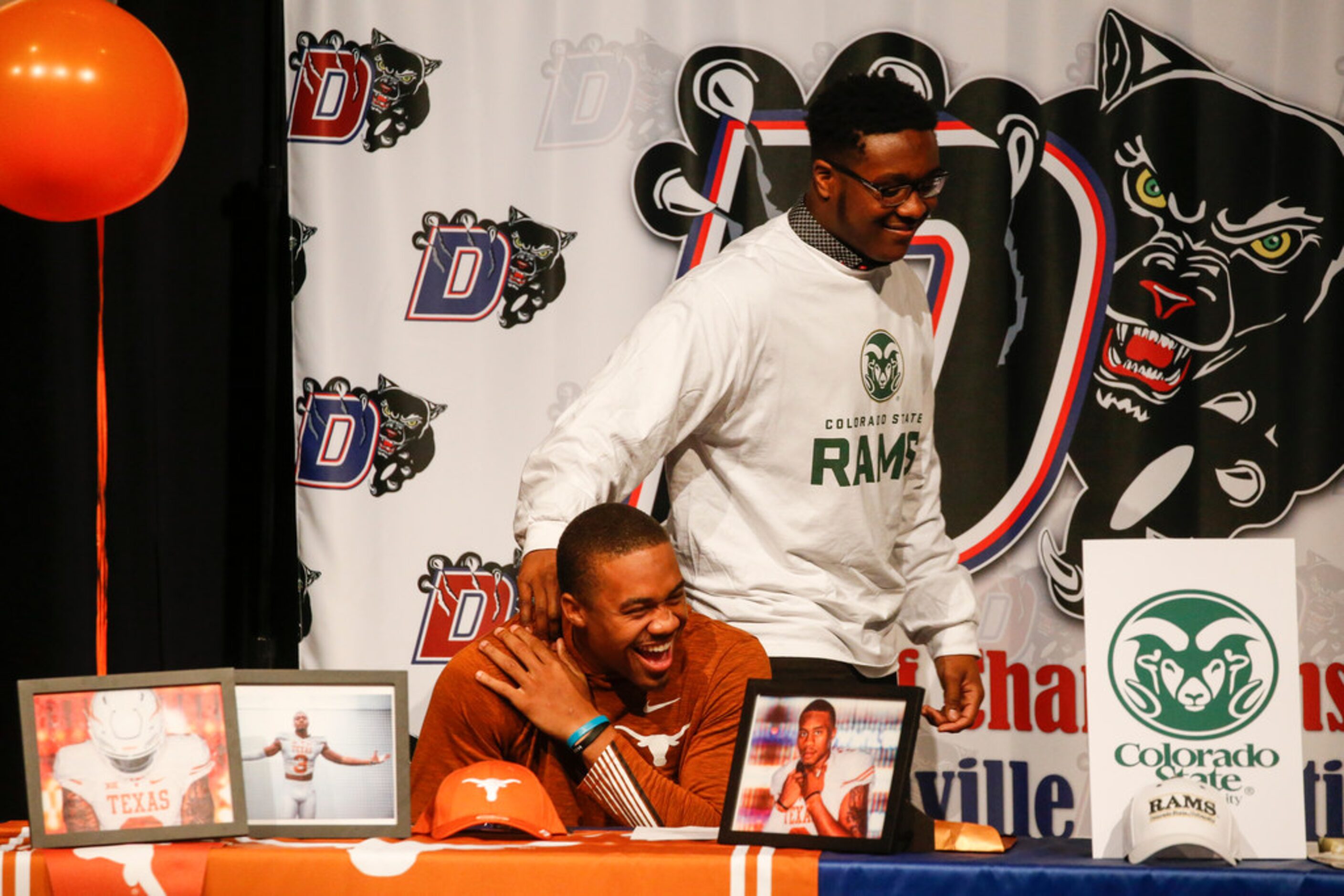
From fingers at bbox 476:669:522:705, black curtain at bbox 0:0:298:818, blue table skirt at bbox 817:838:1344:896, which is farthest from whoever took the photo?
black curtain at bbox 0:0:298:818

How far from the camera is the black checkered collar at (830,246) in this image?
2.36 m

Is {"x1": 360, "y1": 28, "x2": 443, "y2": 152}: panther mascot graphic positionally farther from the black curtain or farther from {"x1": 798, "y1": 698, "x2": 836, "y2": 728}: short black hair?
{"x1": 798, "y1": 698, "x2": 836, "y2": 728}: short black hair

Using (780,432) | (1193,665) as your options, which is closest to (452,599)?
(780,432)

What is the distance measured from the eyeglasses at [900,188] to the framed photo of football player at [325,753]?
1.18 metres

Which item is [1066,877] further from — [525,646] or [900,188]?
[900,188]

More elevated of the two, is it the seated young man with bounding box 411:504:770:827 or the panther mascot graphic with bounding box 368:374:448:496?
the panther mascot graphic with bounding box 368:374:448:496

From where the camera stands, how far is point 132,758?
4.83 feet

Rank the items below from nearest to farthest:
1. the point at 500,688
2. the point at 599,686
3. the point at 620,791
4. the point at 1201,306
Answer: the point at 620,791 < the point at 500,688 < the point at 599,686 < the point at 1201,306

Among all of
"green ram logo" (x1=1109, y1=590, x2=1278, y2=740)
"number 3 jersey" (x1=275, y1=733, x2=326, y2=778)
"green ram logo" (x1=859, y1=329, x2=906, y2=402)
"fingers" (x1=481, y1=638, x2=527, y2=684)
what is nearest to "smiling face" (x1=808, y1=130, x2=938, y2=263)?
"green ram logo" (x1=859, y1=329, x2=906, y2=402)

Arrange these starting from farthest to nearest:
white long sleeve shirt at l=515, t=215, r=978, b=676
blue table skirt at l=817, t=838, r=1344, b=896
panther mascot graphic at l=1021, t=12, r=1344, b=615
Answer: panther mascot graphic at l=1021, t=12, r=1344, b=615 < white long sleeve shirt at l=515, t=215, r=978, b=676 < blue table skirt at l=817, t=838, r=1344, b=896

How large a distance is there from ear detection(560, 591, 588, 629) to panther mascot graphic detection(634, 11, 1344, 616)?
160 cm

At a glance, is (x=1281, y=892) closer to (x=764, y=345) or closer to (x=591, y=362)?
(x=764, y=345)

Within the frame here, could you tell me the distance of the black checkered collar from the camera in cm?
236

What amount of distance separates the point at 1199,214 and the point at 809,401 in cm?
151
